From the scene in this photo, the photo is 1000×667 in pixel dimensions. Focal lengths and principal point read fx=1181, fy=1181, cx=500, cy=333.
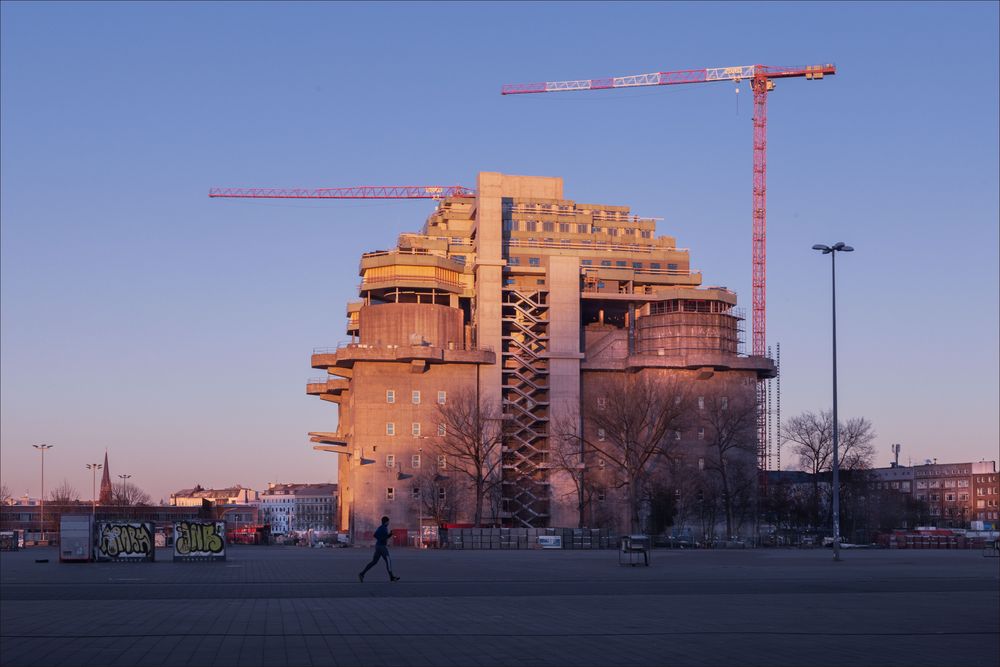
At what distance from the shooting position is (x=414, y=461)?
118250 millimetres

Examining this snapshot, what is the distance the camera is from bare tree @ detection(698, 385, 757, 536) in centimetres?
10475

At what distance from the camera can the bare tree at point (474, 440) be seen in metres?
105

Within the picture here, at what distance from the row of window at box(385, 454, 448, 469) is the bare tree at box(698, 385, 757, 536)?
26056 mm

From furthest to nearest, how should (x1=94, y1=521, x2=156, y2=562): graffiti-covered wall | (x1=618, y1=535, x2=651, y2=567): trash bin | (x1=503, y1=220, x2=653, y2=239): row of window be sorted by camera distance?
1. (x1=503, y1=220, x2=653, y2=239): row of window
2. (x1=94, y1=521, x2=156, y2=562): graffiti-covered wall
3. (x1=618, y1=535, x2=651, y2=567): trash bin

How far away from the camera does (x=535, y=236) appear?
13462 centimetres

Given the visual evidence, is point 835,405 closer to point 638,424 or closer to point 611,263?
point 638,424

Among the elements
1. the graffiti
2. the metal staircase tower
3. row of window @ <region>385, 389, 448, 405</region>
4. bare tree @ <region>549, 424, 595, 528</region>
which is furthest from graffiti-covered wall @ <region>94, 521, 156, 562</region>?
the metal staircase tower

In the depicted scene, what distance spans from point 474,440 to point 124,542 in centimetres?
5573

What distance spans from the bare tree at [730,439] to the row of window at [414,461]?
2606cm

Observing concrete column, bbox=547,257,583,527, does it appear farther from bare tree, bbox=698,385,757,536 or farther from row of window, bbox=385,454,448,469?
bare tree, bbox=698,385,757,536

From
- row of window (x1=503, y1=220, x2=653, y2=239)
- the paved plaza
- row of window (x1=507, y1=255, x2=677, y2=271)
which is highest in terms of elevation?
row of window (x1=503, y1=220, x2=653, y2=239)

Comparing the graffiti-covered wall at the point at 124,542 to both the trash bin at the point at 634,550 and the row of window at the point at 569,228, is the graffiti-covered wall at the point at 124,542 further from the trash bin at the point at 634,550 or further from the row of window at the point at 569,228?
the row of window at the point at 569,228

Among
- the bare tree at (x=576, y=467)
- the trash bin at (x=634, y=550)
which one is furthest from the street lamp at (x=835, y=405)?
the bare tree at (x=576, y=467)

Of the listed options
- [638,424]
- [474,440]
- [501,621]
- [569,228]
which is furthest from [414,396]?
[501,621]
